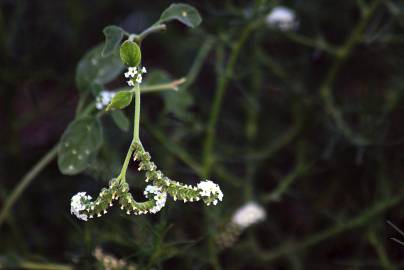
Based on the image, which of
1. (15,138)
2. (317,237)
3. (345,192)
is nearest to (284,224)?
(345,192)

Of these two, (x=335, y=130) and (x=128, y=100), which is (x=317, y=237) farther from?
(x=128, y=100)

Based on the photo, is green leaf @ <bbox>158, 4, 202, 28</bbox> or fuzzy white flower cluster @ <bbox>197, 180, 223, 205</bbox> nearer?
fuzzy white flower cluster @ <bbox>197, 180, 223, 205</bbox>

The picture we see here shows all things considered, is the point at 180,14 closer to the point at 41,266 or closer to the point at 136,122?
the point at 136,122

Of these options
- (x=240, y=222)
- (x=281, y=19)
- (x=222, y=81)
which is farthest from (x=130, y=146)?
(x=281, y=19)

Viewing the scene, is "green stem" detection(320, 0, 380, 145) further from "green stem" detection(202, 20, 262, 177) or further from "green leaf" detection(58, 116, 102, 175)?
"green leaf" detection(58, 116, 102, 175)

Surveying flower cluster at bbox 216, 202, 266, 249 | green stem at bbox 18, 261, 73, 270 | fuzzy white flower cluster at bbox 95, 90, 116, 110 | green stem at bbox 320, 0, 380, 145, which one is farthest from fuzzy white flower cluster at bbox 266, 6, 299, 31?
green stem at bbox 18, 261, 73, 270

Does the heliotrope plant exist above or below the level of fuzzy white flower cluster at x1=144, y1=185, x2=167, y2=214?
above
